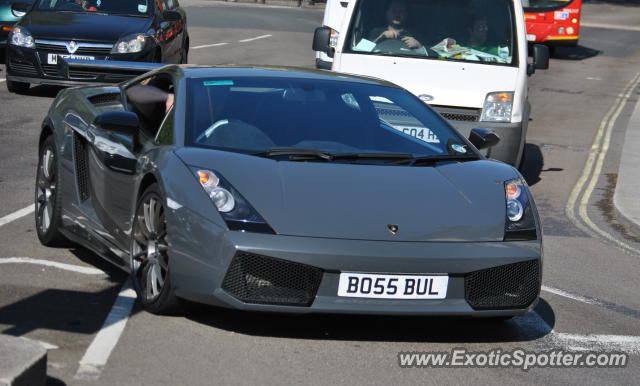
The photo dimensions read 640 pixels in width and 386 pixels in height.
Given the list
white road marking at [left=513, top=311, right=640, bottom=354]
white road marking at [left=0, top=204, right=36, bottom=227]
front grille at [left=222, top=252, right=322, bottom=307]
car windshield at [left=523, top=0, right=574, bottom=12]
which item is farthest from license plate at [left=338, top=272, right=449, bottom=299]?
car windshield at [left=523, top=0, right=574, bottom=12]

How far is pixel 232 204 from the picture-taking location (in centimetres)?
604

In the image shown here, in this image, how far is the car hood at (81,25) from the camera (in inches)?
663

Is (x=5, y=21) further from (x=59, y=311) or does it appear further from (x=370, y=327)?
(x=370, y=327)

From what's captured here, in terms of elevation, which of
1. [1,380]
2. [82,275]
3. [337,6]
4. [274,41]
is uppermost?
[1,380]

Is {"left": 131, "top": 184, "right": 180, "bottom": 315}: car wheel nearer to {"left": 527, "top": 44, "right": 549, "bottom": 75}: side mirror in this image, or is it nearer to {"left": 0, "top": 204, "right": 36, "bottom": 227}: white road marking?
{"left": 0, "top": 204, "right": 36, "bottom": 227}: white road marking

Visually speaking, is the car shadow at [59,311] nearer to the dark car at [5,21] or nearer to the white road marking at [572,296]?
the white road marking at [572,296]

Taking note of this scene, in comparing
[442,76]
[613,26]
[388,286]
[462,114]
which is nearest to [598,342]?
Answer: [388,286]

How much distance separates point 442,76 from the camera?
12641mm

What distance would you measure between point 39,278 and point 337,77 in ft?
6.97

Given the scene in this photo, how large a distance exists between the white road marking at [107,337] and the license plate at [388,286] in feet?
3.53

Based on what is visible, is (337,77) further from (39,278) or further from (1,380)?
(1,380)

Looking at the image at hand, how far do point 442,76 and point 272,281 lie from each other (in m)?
7.02

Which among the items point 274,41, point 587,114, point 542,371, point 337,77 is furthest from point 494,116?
point 274,41

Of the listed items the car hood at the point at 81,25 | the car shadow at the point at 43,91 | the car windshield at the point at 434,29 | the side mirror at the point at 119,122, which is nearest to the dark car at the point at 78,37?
the car hood at the point at 81,25
